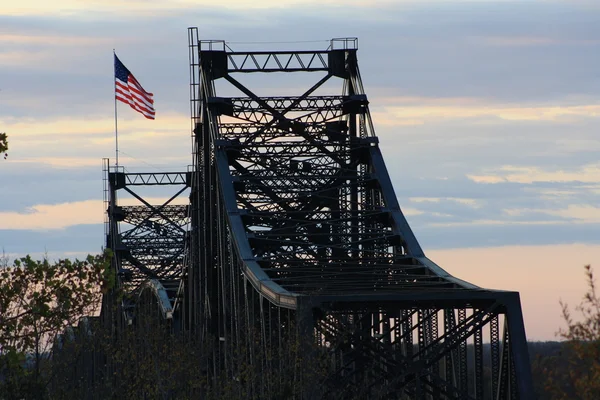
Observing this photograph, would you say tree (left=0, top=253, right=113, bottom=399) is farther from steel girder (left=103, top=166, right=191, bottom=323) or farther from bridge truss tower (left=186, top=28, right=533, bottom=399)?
steel girder (left=103, top=166, right=191, bottom=323)

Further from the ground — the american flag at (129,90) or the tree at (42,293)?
the american flag at (129,90)

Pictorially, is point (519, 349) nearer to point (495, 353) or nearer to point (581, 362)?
point (495, 353)

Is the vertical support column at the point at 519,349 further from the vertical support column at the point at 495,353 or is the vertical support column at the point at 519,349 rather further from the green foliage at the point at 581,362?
the green foliage at the point at 581,362

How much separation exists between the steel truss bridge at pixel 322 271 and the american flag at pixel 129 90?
51.1 feet

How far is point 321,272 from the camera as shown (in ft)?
149

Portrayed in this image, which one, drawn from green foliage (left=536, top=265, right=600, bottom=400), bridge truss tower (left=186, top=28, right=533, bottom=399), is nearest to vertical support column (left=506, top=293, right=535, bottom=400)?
bridge truss tower (left=186, top=28, right=533, bottom=399)

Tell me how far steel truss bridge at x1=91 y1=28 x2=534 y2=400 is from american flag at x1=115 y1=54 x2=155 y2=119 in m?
15.6

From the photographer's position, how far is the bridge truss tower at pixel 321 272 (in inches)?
1448

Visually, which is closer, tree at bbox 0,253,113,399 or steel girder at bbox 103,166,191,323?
tree at bbox 0,253,113,399

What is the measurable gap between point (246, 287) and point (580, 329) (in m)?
29.0

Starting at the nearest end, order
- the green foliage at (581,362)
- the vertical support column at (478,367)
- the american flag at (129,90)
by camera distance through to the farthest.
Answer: the green foliage at (581,362)
the vertical support column at (478,367)
the american flag at (129,90)

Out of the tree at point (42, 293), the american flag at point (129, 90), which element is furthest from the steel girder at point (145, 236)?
the tree at point (42, 293)

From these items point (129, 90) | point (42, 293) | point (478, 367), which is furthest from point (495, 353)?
point (129, 90)

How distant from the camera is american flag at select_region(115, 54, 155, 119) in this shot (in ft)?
268
